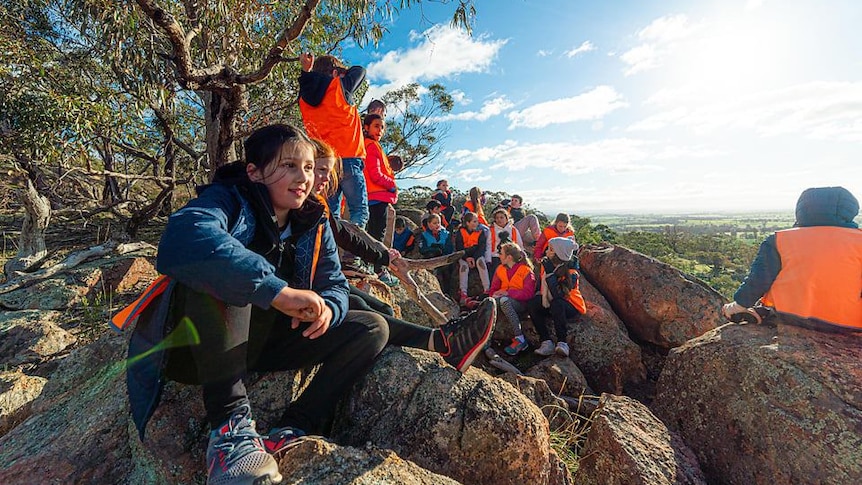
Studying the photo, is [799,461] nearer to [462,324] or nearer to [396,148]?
[462,324]

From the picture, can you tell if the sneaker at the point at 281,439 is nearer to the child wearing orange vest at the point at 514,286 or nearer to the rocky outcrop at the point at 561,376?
the rocky outcrop at the point at 561,376

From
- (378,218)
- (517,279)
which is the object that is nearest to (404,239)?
(517,279)

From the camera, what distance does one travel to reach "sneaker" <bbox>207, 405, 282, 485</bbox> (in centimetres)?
134

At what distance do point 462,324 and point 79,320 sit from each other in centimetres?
572

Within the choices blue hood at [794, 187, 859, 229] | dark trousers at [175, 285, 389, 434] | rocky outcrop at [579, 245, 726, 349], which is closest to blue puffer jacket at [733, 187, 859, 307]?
blue hood at [794, 187, 859, 229]

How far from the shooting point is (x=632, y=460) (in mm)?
2357

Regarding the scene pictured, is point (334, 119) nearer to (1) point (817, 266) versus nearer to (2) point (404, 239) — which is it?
(1) point (817, 266)

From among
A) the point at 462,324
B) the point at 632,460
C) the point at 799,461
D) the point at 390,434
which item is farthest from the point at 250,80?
the point at 799,461

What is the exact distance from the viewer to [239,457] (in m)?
1.40

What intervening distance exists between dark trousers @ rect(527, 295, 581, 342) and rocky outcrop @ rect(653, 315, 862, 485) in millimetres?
2445

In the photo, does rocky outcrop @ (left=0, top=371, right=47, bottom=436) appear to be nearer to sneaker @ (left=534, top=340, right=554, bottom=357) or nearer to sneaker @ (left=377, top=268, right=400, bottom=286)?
sneaker @ (left=377, top=268, right=400, bottom=286)

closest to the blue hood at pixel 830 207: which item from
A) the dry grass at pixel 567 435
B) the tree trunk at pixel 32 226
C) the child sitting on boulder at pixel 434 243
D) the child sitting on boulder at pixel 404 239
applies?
the dry grass at pixel 567 435

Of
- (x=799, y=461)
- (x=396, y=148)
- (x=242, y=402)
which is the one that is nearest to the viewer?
(x=242, y=402)

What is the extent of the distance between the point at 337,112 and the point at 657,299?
5.73 meters
